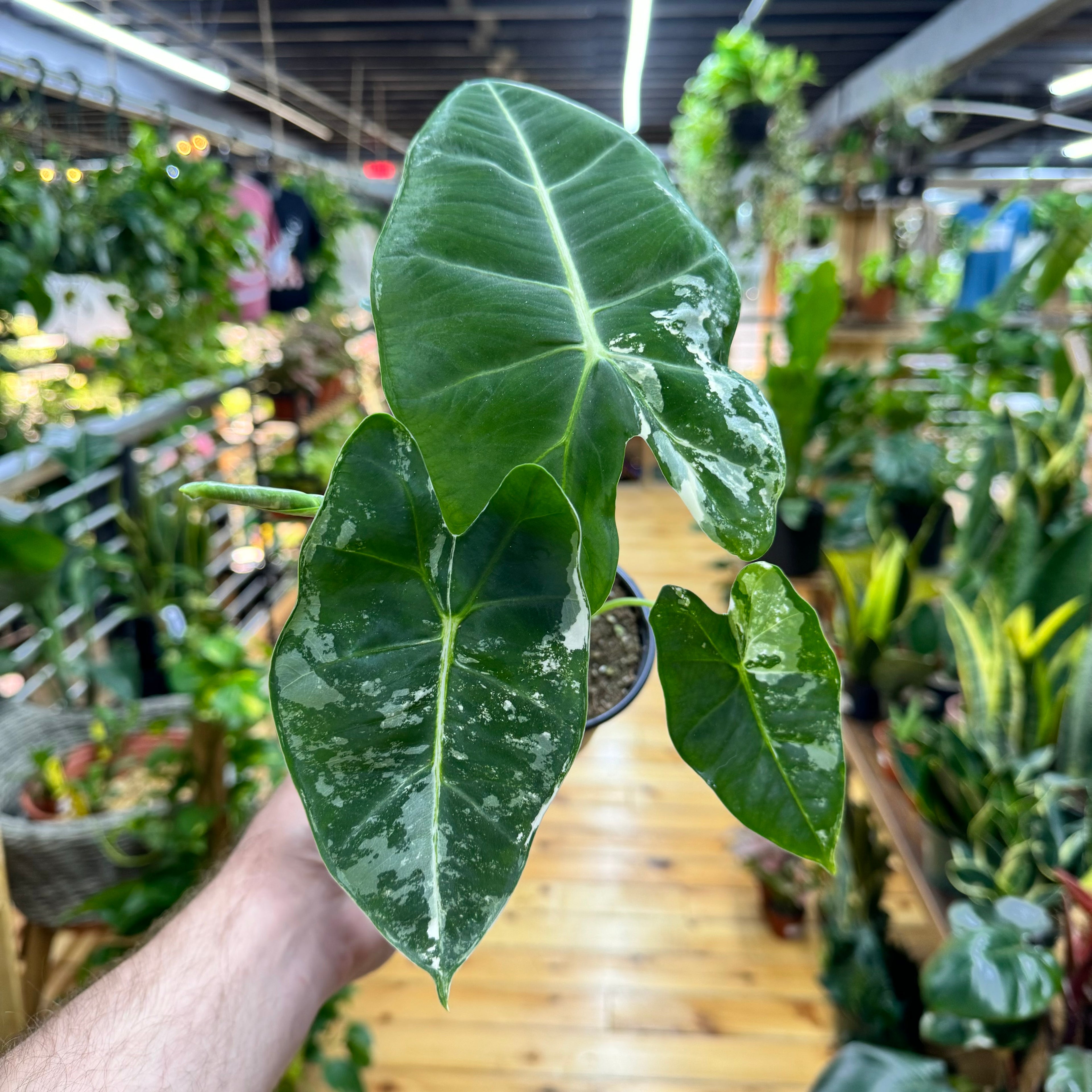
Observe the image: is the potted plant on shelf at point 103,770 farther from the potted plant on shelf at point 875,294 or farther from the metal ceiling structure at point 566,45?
the potted plant on shelf at point 875,294

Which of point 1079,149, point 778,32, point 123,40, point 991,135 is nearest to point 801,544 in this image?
point 123,40

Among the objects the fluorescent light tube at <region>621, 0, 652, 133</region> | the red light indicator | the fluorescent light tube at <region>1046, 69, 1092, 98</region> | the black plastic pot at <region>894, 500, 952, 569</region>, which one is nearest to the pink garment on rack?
the fluorescent light tube at <region>621, 0, 652, 133</region>

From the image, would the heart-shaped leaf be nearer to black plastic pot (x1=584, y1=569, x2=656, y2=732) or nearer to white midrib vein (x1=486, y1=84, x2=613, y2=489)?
black plastic pot (x1=584, y1=569, x2=656, y2=732)

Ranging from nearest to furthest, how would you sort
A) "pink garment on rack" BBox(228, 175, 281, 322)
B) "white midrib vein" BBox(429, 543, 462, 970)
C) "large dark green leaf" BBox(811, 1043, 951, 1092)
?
"white midrib vein" BBox(429, 543, 462, 970) < "large dark green leaf" BBox(811, 1043, 951, 1092) < "pink garment on rack" BBox(228, 175, 281, 322)

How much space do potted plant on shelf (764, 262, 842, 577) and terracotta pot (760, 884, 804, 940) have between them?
1.03m

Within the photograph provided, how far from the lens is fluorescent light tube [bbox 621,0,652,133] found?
4359 millimetres

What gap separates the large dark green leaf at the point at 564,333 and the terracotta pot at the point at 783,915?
1.84m

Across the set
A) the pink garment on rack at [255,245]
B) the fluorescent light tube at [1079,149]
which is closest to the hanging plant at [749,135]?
the pink garment on rack at [255,245]

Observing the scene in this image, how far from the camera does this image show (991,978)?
39.6 inches

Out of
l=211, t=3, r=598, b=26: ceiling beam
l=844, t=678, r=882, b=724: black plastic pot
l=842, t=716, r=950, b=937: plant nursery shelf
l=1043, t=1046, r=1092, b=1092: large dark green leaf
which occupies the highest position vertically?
l=211, t=3, r=598, b=26: ceiling beam

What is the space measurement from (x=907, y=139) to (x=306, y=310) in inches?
125

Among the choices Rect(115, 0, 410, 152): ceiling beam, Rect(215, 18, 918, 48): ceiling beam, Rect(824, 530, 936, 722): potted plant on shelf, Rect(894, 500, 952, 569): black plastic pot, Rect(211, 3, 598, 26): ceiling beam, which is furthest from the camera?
Rect(215, 18, 918, 48): ceiling beam

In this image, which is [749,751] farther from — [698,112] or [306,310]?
[306,310]

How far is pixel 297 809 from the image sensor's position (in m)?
0.82
